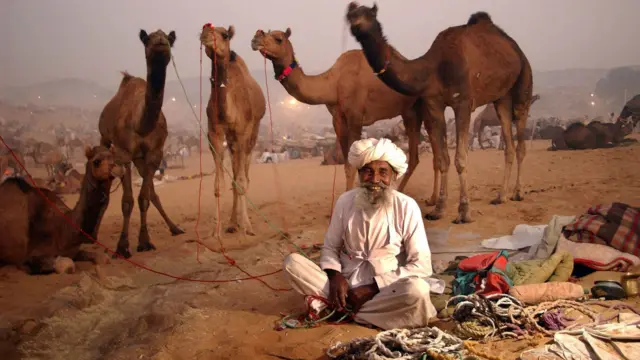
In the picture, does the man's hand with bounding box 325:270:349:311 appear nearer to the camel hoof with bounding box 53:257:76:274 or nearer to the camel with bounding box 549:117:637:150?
the camel hoof with bounding box 53:257:76:274

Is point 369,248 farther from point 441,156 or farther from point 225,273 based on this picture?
Answer: point 441,156

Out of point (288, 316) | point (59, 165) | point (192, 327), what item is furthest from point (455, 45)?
point (59, 165)

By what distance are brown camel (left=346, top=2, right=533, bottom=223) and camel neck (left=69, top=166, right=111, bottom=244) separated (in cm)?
319

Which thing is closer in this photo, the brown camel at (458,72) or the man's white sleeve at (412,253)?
the man's white sleeve at (412,253)

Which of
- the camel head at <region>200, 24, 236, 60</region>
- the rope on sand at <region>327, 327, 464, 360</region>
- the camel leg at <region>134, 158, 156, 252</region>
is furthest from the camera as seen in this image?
the camel leg at <region>134, 158, 156, 252</region>

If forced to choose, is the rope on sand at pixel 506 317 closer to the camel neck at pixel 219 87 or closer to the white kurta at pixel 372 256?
the white kurta at pixel 372 256

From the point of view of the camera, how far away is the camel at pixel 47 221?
504cm

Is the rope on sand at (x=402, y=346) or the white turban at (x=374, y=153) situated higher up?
the white turban at (x=374, y=153)

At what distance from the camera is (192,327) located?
359 centimetres

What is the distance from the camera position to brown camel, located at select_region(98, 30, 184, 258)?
5.23 meters

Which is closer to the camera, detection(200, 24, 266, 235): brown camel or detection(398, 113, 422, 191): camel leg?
detection(200, 24, 266, 235): brown camel

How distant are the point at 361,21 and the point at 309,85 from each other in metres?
1.19

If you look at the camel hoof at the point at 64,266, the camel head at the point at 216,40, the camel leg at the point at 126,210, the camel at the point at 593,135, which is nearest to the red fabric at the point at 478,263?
the camel head at the point at 216,40

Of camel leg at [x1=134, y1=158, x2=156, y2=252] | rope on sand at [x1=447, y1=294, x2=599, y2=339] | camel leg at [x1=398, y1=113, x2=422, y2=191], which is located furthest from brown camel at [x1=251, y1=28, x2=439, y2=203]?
rope on sand at [x1=447, y1=294, x2=599, y2=339]
